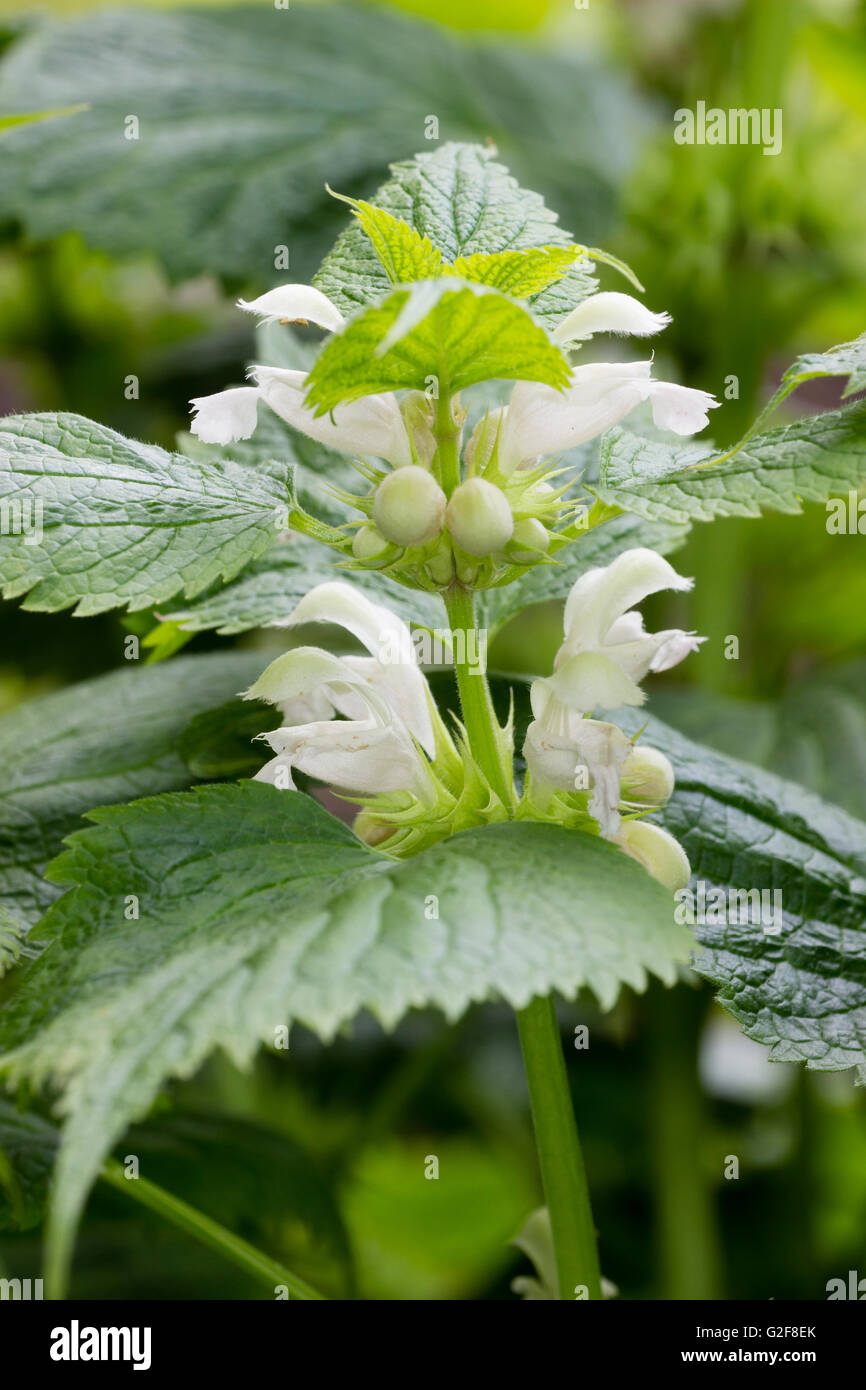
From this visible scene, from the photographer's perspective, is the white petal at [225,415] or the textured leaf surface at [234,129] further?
the textured leaf surface at [234,129]

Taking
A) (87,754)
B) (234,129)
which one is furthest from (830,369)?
(234,129)

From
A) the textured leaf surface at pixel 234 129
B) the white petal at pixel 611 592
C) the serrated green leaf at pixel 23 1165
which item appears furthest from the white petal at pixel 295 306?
the textured leaf surface at pixel 234 129

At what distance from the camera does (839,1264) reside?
2.76 feet

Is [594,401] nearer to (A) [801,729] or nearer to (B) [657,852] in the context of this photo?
(B) [657,852]

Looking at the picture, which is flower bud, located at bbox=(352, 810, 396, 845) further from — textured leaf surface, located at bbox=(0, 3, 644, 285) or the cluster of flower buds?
textured leaf surface, located at bbox=(0, 3, 644, 285)

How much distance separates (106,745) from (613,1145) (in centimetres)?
64

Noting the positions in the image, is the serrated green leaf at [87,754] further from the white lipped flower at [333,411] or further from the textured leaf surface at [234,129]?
the textured leaf surface at [234,129]

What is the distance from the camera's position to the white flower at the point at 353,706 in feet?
1.24

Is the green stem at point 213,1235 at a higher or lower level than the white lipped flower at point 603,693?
lower

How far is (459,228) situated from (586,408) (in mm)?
67

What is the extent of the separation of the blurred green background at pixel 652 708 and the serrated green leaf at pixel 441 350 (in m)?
0.33

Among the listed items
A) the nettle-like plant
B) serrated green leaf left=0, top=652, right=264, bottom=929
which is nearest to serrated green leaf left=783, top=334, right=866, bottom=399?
the nettle-like plant

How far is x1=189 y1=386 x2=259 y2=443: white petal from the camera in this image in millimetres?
378
